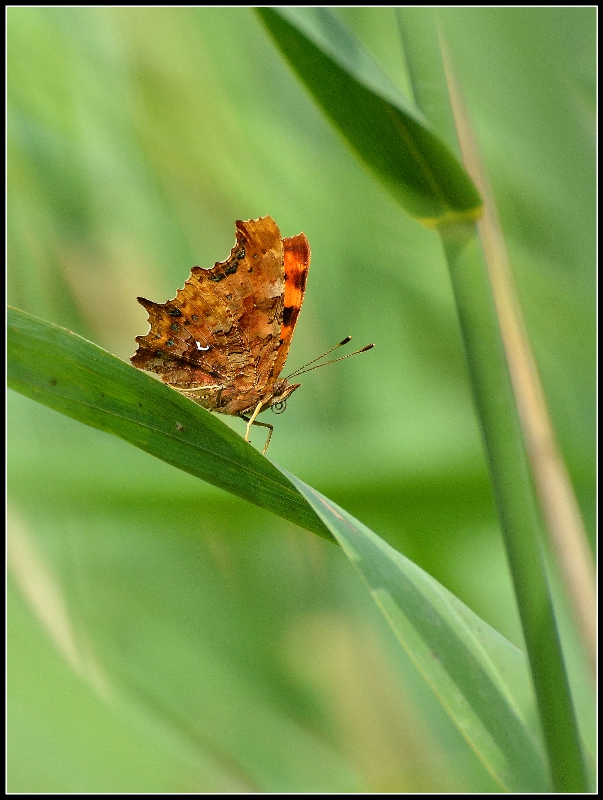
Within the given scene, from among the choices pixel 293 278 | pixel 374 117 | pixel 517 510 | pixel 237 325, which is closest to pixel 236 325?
pixel 237 325

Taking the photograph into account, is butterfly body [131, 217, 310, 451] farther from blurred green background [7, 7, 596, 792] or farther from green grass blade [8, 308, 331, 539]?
green grass blade [8, 308, 331, 539]

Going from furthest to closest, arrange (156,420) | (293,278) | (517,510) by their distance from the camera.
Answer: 1. (293,278)
2. (156,420)
3. (517,510)

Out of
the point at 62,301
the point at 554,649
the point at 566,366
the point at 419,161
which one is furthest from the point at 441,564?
the point at 62,301

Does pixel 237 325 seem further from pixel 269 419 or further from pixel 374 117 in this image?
pixel 374 117

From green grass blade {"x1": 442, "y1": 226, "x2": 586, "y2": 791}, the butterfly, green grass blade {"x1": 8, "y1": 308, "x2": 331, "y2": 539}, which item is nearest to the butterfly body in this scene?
the butterfly

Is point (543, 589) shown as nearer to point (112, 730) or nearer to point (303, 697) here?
point (112, 730)

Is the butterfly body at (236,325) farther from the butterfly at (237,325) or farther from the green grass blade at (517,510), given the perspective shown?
the green grass blade at (517,510)

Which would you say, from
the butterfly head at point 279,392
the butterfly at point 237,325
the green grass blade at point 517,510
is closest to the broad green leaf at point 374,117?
the green grass blade at point 517,510
